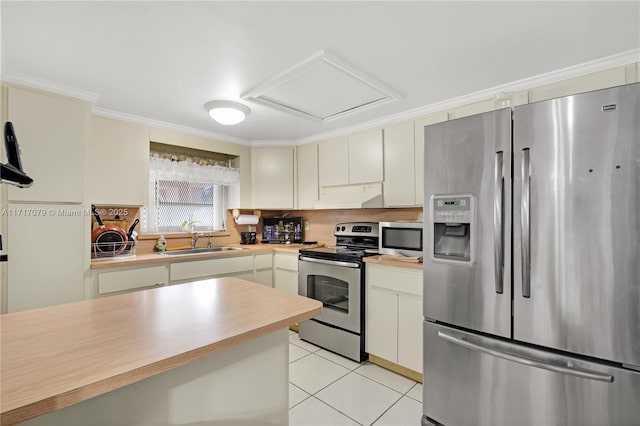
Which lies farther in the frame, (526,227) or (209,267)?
(209,267)

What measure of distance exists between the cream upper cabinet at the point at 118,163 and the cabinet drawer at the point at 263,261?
126 cm

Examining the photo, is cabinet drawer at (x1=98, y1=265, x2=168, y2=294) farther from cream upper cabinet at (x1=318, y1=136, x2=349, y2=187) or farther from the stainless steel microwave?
the stainless steel microwave

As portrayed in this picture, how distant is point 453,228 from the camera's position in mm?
1761

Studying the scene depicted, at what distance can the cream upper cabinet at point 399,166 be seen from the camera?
2.72 m

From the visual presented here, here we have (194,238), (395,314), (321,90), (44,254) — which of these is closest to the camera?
(44,254)

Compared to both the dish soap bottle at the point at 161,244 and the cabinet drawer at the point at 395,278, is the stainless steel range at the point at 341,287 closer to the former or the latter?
the cabinet drawer at the point at 395,278

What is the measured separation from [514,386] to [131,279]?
9.02ft

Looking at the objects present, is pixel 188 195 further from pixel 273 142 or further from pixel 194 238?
pixel 273 142

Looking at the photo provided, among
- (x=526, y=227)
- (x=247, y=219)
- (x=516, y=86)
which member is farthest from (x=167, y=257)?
(x=516, y=86)

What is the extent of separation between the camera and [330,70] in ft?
6.46

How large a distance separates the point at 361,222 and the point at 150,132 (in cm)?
230

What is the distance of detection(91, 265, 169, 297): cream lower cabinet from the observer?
237 centimetres

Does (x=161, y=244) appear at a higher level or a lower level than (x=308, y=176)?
lower

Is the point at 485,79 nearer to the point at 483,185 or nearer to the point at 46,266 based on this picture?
the point at 483,185
